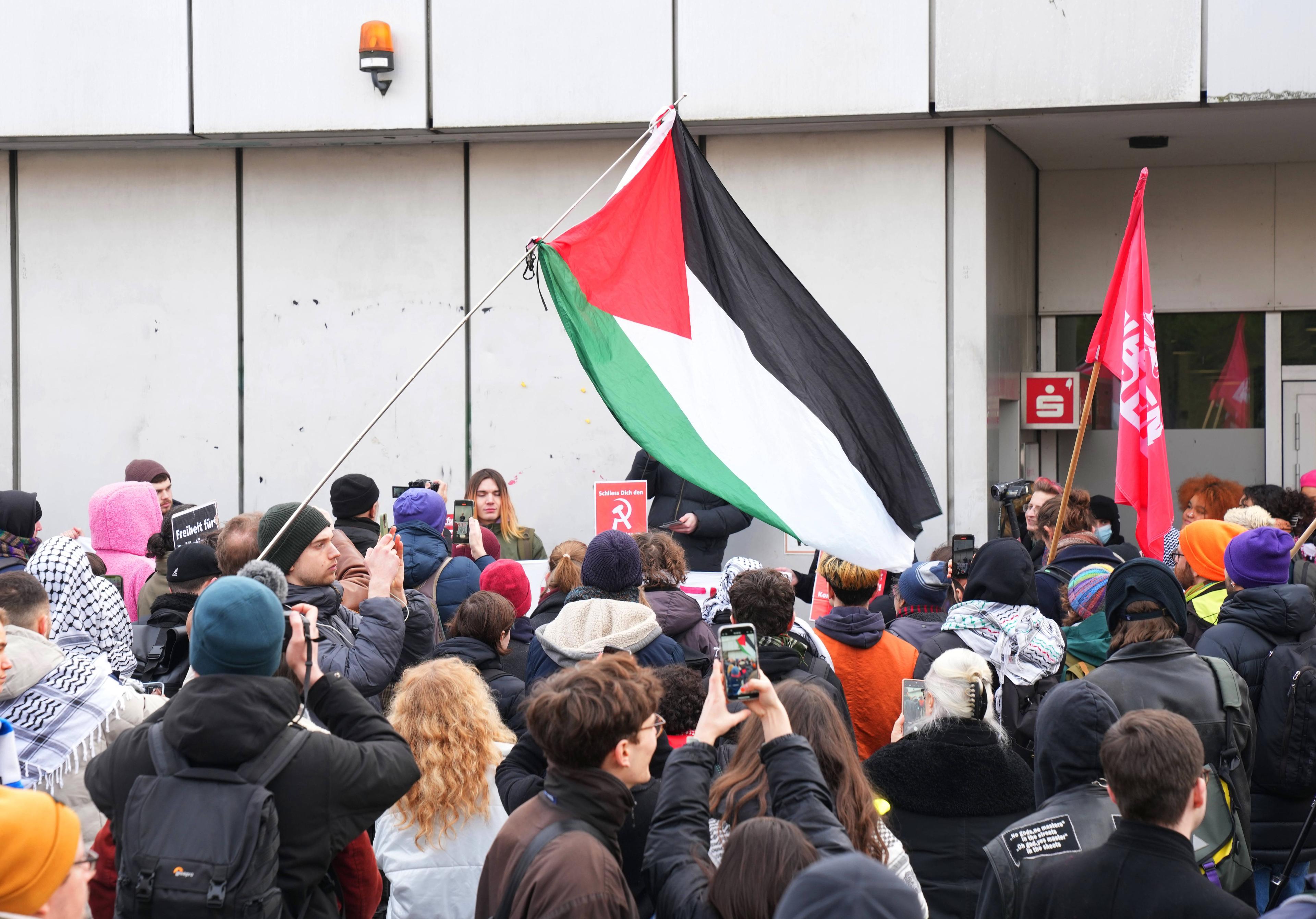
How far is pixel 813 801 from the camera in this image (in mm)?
2902

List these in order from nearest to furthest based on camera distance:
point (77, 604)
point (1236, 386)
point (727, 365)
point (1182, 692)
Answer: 1. point (1182, 692)
2. point (77, 604)
3. point (727, 365)
4. point (1236, 386)

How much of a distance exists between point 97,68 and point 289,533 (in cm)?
735

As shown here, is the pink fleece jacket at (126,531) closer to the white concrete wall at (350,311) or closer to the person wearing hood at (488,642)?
the person wearing hood at (488,642)

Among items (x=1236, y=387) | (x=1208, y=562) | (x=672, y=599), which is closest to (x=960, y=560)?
(x=1208, y=562)

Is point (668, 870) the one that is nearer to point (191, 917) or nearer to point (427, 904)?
point (191, 917)

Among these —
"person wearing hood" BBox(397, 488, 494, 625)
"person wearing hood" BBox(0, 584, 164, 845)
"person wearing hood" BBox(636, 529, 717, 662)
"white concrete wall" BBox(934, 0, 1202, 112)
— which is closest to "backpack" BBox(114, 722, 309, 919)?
"person wearing hood" BBox(0, 584, 164, 845)

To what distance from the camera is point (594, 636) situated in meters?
4.50

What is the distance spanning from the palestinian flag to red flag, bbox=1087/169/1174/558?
137 cm

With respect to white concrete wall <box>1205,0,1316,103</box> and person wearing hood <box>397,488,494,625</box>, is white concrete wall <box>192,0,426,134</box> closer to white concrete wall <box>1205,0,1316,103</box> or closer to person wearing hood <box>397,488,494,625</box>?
person wearing hood <box>397,488,494,625</box>

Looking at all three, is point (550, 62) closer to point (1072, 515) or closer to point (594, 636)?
point (1072, 515)

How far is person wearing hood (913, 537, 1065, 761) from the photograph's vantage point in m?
5.04

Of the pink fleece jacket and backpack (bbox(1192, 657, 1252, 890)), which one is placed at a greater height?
the pink fleece jacket

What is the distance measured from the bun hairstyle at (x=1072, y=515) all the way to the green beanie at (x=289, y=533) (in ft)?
13.2

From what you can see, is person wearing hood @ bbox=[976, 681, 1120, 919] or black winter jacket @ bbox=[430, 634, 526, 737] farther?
black winter jacket @ bbox=[430, 634, 526, 737]
